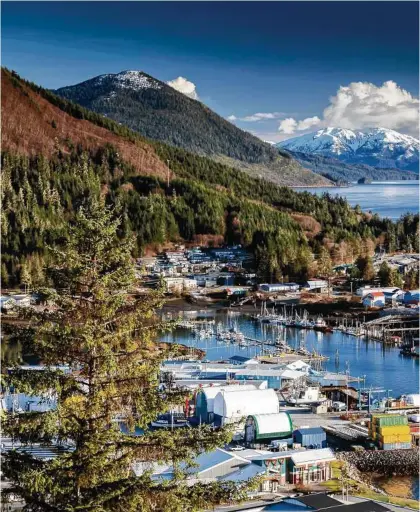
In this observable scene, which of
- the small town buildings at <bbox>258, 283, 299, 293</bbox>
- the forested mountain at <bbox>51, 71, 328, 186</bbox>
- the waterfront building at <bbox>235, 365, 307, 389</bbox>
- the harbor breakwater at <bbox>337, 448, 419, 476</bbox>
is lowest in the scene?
the harbor breakwater at <bbox>337, 448, 419, 476</bbox>

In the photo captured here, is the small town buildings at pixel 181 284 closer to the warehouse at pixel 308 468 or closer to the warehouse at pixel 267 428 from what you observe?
the warehouse at pixel 267 428

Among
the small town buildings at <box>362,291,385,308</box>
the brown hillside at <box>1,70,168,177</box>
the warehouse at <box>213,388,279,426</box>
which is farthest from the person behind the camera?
the brown hillside at <box>1,70,168,177</box>

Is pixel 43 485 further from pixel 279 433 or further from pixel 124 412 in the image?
pixel 279 433

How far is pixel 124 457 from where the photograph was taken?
523 cm

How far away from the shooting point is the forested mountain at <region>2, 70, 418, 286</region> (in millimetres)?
56906

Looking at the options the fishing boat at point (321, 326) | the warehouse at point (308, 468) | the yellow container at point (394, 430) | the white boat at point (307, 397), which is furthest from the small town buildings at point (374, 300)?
the warehouse at point (308, 468)

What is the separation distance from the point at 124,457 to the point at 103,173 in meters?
70.5

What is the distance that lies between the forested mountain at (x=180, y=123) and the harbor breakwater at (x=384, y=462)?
140 metres

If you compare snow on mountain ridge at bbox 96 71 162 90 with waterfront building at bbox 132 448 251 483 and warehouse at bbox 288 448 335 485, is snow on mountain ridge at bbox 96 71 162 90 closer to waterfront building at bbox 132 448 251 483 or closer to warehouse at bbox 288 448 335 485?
warehouse at bbox 288 448 335 485

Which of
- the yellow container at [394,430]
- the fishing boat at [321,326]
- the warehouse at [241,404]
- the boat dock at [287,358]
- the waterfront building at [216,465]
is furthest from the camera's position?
the fishing boat at [321,326]

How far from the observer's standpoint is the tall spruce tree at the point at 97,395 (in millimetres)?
5098

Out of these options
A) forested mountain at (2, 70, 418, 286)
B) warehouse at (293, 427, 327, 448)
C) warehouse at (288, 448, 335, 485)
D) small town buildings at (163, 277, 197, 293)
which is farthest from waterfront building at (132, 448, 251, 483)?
forested mountain at (2, 70, 418, 286)

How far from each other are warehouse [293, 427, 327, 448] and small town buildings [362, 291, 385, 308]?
24.6m

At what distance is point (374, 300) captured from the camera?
135 ft
